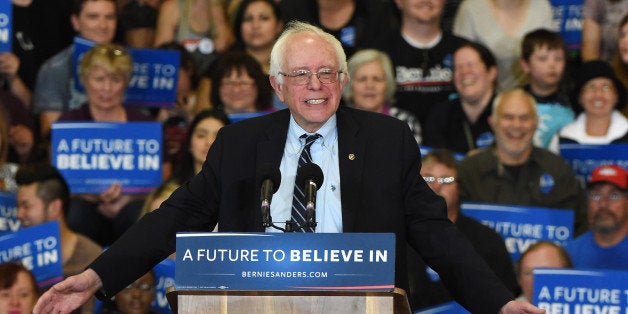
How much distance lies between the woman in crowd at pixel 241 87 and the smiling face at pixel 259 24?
47cm

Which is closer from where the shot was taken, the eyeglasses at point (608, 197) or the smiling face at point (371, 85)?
the eyeglasses at point (608, 197)

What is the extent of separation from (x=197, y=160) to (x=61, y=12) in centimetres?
190

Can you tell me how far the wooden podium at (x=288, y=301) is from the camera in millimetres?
3211

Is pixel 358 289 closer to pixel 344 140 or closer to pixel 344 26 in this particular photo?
pixel 344 140

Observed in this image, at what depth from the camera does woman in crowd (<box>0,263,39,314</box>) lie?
5738 mm

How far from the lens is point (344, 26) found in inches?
322

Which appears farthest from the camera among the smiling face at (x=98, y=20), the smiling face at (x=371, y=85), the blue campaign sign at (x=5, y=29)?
the smiling face at (x=98, y=20)

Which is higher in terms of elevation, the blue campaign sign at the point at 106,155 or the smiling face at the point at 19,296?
the blue campaign sign at the point at 106,155

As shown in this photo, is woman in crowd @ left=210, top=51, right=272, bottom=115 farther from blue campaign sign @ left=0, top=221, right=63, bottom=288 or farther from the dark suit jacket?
the dark suit jacket

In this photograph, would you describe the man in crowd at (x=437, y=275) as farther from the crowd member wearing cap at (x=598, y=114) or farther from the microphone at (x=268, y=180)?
the microphone at (x=268, y=180)

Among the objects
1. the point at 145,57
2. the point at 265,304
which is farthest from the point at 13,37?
the point at 265,304

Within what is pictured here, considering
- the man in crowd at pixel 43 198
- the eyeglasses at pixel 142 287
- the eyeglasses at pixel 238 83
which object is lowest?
the eyeglasses at pixel 142 287

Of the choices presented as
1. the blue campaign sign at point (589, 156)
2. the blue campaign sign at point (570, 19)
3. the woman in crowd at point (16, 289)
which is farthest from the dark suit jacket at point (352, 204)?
the blue campaign sign at point (570, 19)

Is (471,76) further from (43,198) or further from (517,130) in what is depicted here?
(43,198)
